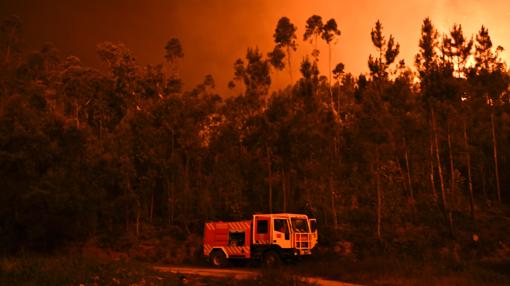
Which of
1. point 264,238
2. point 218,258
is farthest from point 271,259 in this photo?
point 218,258

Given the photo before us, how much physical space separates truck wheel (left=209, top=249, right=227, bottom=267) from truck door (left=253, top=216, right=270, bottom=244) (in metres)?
2.20

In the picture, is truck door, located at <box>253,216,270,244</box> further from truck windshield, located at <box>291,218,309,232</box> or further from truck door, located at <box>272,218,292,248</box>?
truck windshield, located at <box>291,218,309,232</box>

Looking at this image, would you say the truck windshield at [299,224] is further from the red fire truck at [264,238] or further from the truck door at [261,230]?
the truck door at [261,230]

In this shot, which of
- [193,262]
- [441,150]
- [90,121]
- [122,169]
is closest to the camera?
[193,262]

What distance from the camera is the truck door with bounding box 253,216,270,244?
76.8 feet

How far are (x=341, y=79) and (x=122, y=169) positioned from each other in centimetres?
2365

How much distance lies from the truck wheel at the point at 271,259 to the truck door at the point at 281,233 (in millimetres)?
528

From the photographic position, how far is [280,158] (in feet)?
110

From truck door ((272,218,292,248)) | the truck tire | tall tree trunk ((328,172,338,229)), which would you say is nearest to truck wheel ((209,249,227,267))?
the truck tire

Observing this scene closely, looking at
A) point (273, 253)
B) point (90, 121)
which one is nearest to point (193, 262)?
point (273, 253)

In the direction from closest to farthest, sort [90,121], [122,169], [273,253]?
[273,253] < [122,169] < [90,121]

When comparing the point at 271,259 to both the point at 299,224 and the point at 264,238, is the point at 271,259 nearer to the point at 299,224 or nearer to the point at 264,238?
the point at 264,238

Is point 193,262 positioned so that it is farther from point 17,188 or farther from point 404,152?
point 404,152

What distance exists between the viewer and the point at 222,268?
2438cm
